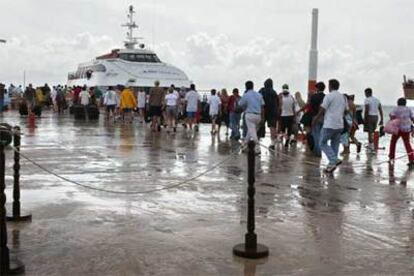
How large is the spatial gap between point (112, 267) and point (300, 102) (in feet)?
43.2

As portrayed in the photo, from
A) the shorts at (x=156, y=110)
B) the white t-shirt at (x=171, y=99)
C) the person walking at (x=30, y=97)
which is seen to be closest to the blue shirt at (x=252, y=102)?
the white t-shirt at (x=171, y=99)

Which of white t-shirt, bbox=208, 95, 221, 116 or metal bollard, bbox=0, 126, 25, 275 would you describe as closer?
metal bollard, bbox=0, 126, 25, 275

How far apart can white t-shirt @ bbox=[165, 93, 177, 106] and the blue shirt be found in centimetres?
650

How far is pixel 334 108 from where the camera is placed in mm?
11562

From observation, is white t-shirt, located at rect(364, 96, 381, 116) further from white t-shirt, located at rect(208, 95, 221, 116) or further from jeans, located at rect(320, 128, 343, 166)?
white t-shirt, located at rect(208, 95, 221, 116)

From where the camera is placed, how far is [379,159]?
14.4m

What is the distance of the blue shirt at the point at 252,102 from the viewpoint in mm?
13844

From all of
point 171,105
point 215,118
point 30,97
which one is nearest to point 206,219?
point 171,105

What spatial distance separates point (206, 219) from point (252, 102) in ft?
23.5

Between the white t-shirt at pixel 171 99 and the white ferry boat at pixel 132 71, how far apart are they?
1006 inches

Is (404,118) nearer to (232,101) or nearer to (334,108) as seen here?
(334,108)

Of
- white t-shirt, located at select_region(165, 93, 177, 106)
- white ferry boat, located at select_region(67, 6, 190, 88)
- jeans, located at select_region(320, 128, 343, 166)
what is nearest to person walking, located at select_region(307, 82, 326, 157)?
jeans, located at select_region(320, 128, 343, 166)

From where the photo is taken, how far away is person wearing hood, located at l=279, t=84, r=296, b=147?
16.4 m

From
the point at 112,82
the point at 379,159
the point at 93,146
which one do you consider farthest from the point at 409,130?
the point at 112,82
